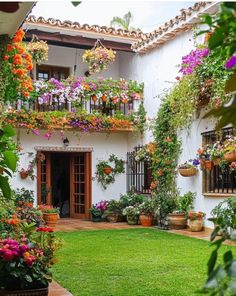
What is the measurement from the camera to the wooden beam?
40.5ft

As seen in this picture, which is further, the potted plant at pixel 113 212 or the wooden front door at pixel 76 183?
the wooden front door at pixel 76 183

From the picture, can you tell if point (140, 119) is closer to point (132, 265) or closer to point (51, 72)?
point (51, 72)

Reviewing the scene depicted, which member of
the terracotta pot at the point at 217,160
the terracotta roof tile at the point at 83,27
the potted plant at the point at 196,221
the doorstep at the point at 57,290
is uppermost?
the terracotta roof tile at the point at 83,27

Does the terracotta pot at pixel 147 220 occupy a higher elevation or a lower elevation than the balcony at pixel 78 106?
lower

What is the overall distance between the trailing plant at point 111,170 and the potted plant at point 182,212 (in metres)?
3.12

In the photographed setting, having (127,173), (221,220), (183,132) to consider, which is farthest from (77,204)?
(221,220)

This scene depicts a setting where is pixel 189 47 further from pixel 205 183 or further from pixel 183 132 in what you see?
pixel 205 183

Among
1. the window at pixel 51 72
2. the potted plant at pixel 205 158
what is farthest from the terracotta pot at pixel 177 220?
the window at pixel 51 72

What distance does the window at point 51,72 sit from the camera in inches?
534

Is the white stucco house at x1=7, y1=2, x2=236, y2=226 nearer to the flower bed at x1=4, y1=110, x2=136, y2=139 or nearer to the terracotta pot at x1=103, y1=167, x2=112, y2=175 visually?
the terracotta pot at x1=103, y1=167, x2=112, y2=175

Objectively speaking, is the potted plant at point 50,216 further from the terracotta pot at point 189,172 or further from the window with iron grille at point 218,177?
the window with iron grille at point 218,177

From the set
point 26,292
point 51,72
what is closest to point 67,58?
point 51,72

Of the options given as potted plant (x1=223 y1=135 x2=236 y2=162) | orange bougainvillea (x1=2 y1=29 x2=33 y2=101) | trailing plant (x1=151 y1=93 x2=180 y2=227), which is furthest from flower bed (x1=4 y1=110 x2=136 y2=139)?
orange bougainvillea (x1=2 y1=29 x2=33 y2=101)

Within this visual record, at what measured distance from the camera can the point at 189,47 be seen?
35.3 feet
